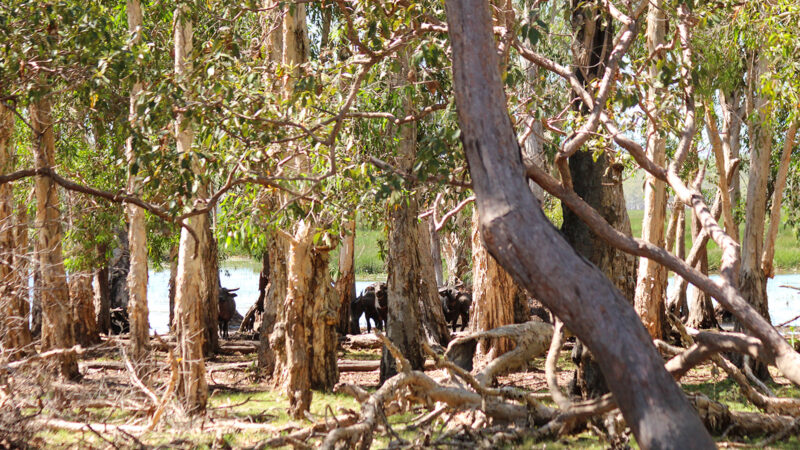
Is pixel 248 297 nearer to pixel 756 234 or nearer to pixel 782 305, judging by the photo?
pixel 782 305

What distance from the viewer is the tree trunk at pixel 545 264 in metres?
3.81

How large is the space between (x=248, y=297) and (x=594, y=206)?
28.7 meters

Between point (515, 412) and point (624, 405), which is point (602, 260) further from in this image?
point (624, 405)

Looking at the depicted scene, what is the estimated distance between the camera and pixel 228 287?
140ft

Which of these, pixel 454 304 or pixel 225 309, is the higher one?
pixel 225 309

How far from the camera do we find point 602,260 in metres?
9.33

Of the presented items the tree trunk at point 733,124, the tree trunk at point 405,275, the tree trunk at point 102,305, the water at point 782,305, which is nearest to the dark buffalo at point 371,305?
A: the tree trunk at point 102,305

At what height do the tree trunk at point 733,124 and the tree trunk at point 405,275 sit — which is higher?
the tree trunk at point 733,124

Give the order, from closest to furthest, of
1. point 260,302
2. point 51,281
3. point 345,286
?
point 51,281 → point 345,286 → point 260,302

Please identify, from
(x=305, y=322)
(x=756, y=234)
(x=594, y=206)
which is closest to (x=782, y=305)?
(x=756, y=234)

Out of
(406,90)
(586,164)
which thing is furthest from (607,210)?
(406,90)

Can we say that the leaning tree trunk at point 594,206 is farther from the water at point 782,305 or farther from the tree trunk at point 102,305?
the tree trunk at point 102,305

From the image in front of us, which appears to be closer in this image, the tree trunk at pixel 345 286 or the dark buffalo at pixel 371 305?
the tree trunk at pixel 345 286

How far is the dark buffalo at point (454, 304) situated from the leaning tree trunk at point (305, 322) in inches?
321
